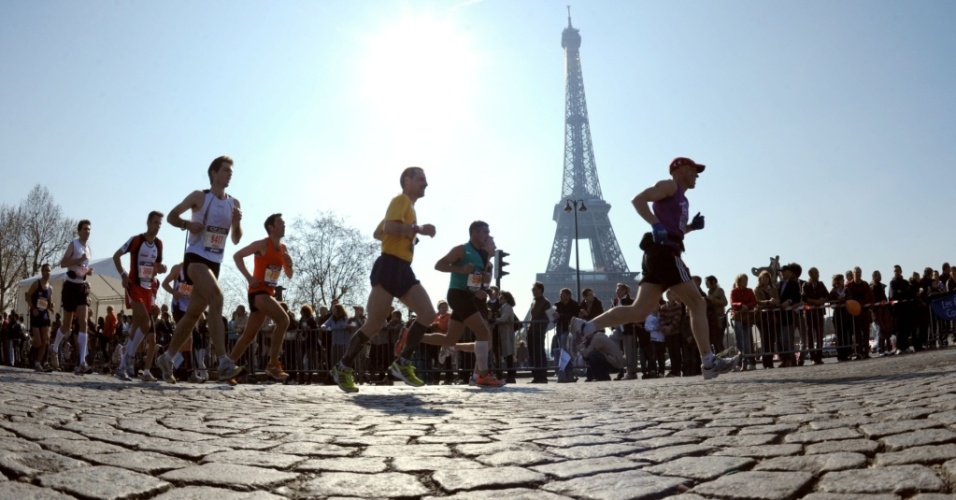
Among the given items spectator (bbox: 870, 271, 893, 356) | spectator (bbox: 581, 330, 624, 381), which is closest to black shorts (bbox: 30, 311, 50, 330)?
spectator (bbox: 581, 330, 624, 381)

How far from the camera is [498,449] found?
3436 millimetres

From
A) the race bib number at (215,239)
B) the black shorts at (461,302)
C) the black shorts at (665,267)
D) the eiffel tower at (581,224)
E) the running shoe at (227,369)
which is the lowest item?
the running shoe at (227,369)

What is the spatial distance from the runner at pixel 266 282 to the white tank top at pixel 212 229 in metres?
0.71

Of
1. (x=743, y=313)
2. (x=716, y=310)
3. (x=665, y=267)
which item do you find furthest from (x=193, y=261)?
(x=743, y=313)

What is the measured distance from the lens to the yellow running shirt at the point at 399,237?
24.5 ft

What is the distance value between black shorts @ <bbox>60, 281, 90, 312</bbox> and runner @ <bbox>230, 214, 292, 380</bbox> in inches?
143

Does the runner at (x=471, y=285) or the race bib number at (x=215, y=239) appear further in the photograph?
the runner at (x=471, y=285)

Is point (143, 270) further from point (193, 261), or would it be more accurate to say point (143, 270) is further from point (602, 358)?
point (602, 358)

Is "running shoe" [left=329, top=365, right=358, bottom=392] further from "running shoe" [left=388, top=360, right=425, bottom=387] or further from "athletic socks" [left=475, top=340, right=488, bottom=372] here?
"athletic socks" [left=475, top=340, right=488, bottom=372]

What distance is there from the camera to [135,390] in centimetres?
737

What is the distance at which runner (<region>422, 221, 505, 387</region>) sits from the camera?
9.00 metres

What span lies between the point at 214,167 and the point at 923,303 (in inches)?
531

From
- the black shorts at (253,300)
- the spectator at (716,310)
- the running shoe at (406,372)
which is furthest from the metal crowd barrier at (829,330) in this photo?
the black shorts at (253,300)

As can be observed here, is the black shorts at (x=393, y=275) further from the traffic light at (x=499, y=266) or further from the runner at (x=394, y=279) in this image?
the traffic light at (x=499, y=266)
